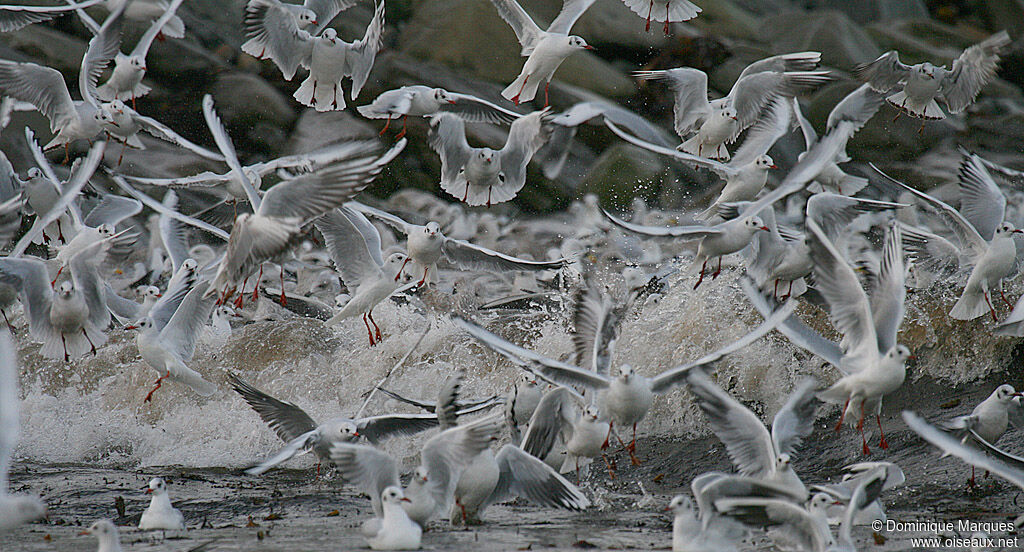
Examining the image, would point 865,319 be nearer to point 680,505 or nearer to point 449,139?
point 680,505

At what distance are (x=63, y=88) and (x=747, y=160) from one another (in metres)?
5.05

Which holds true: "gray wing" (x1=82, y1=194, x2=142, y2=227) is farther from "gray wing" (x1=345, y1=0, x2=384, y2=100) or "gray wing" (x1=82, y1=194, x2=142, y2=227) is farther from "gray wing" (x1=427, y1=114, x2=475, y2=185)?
"gray wing" (x1=427, y1=114, x2=475, y2=185)

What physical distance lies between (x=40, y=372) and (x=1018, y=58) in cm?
1641

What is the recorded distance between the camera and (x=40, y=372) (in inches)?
382

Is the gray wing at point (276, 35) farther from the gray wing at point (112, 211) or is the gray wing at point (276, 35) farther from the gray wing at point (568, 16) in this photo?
the gray wing at point (568, 16)

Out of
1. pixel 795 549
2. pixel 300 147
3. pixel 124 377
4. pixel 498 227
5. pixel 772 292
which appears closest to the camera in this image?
pixel 795 549

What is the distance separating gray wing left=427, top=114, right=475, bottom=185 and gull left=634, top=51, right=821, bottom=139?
1.36 meters

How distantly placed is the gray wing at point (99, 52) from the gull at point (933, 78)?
566 cm

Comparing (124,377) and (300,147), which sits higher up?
(300,147)

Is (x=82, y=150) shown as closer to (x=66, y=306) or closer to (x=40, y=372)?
(x=40, y=372)

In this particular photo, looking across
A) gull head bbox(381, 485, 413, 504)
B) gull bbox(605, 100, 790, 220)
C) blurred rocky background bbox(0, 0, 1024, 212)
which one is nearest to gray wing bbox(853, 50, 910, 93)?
gull bbox(605, 100, 790, 220)

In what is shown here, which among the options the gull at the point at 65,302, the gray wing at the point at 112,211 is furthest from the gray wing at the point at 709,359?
the gray wing at the point at 112,211

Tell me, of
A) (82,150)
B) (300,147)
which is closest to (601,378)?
(300,147)

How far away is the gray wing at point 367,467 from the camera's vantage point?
5004 millimetres
